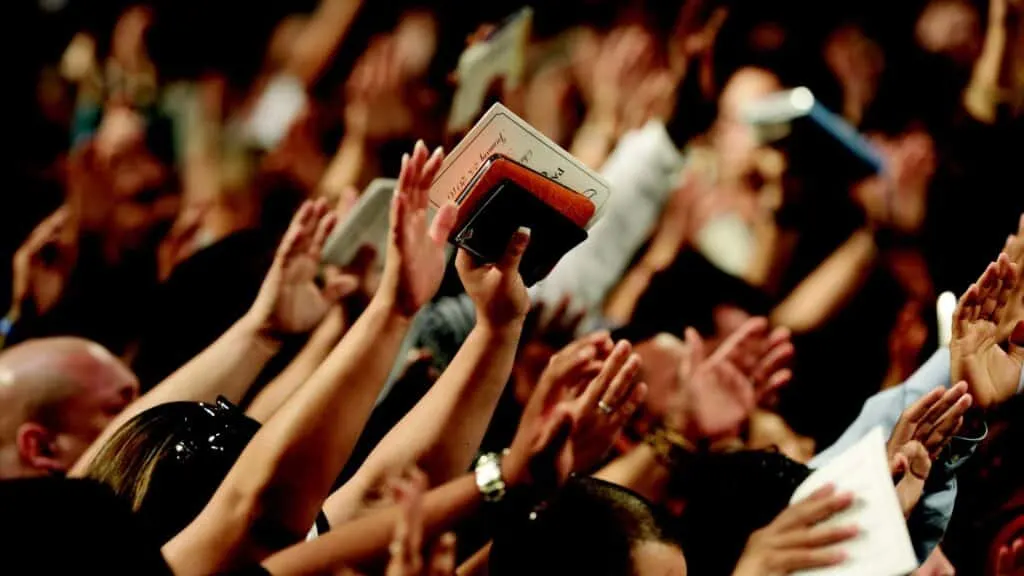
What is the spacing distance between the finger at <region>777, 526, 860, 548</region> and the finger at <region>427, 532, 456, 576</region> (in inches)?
19.5

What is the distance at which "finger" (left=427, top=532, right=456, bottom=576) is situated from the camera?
1.10 meters

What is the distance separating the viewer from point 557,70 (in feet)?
11.4

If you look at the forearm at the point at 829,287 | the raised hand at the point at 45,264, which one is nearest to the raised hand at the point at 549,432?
the forearm at the point at 829,287

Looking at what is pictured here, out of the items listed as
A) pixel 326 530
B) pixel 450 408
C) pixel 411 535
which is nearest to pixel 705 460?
pixel 450 408

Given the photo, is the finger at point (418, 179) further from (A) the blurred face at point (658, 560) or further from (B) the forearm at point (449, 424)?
(A) the blurred face at point (658, 560)

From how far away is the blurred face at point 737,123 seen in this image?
10.0ft

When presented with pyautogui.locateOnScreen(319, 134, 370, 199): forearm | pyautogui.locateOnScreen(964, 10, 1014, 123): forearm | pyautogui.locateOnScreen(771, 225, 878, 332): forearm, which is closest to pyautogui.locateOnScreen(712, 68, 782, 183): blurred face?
→ pyautogui.locateOnScreen(771, 225, 878, 332): forearm

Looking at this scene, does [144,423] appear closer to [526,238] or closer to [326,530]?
[326,530]

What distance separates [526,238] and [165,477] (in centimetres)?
55

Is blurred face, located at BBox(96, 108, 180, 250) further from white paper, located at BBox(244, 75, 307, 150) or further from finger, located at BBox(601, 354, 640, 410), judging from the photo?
finger, located at BBox(601, 354, 640, 410)

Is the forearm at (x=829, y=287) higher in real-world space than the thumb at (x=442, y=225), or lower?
lower

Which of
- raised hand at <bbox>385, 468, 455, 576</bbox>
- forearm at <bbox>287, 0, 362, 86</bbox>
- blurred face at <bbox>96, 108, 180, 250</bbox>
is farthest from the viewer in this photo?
forearm at <bbox>287, 0, 362, 86</bbox>

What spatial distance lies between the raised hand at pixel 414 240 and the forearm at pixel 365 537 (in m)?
0.24

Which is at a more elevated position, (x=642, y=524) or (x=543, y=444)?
(x=543, y=444)
